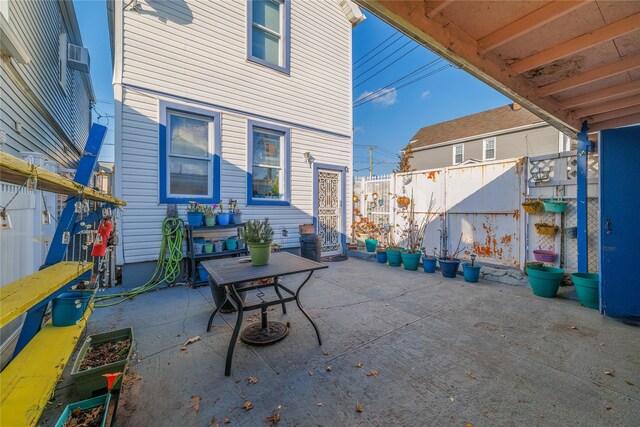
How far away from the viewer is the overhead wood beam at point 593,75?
229cm

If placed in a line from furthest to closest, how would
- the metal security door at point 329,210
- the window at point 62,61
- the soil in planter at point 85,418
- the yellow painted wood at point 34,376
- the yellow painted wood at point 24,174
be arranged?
1. the metal security door at point 329,210
2. the window at point 62,61
3. the soil in planter at point 85,418
4. the yellow painted wood at point 34,376
5. the yellow painted wood at point 24,174

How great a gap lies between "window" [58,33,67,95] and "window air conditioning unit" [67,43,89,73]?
0.09 meters

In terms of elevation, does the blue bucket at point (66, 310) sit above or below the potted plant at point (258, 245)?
below

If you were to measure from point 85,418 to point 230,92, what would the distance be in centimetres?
522

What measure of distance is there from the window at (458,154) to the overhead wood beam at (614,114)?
11730 millimetres

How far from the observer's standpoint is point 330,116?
265 inches

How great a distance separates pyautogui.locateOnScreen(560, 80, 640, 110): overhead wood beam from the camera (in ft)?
8.66

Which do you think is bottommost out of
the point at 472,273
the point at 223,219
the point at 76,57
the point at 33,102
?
the point at 472,273

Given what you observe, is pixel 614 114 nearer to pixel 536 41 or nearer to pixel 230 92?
pixel 536 41

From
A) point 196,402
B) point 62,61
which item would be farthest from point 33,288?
point 62,61

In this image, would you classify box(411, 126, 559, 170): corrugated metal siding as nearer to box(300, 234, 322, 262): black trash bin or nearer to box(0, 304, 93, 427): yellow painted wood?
box(300, 234, 322, 262): black trash bin

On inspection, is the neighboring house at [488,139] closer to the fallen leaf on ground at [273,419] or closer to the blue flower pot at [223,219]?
the blue flower pot at [223,219]

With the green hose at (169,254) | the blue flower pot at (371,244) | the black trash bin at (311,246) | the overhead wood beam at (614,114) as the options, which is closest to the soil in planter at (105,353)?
the green hose at (169,254)

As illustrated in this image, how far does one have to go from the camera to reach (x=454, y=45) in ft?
6.31
